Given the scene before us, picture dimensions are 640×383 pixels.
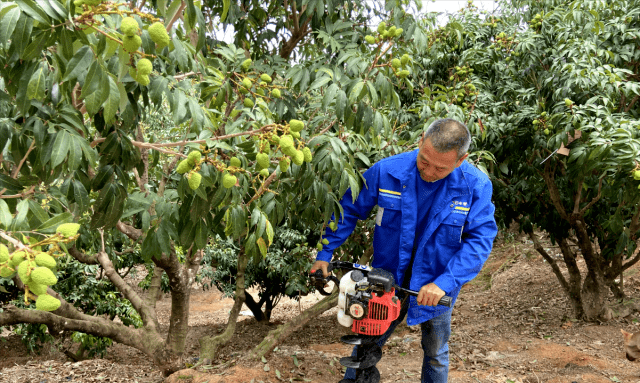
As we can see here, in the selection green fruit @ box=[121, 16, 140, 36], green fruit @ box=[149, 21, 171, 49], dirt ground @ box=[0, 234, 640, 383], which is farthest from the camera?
dirt ground @ box=[0, 234, 640, 383]

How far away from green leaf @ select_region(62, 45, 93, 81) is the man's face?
151cm

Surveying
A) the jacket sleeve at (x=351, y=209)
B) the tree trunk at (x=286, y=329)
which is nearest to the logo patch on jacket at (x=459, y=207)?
the jacket sleeve at (x=351, y=209)

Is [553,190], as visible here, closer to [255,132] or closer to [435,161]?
[435,161]

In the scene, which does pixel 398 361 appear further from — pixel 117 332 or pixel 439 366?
pixel 117 332

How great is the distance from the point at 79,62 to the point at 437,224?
1.85 meters

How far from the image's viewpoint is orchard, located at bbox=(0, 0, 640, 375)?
1.49 m

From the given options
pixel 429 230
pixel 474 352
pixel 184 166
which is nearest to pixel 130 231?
pixel 184 166

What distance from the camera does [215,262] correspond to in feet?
24.9

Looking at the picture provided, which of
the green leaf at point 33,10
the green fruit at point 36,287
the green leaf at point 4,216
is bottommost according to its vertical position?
the green fruit at point 36,287

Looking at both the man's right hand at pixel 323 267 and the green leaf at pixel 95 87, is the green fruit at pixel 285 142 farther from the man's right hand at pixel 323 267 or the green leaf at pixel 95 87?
the man's right hand at pixel 323 267

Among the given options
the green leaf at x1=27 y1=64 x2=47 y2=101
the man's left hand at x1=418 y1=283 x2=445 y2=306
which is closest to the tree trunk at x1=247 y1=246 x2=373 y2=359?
the man's left hand at x1=418 y1=283 x2=445 y2=306

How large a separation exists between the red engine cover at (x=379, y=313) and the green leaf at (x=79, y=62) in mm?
1506

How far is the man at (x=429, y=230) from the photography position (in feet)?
8.48

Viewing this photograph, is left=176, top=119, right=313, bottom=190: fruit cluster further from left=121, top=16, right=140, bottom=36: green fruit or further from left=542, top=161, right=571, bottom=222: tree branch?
left=542, top=161, right=571, bottom=222: tree branch
